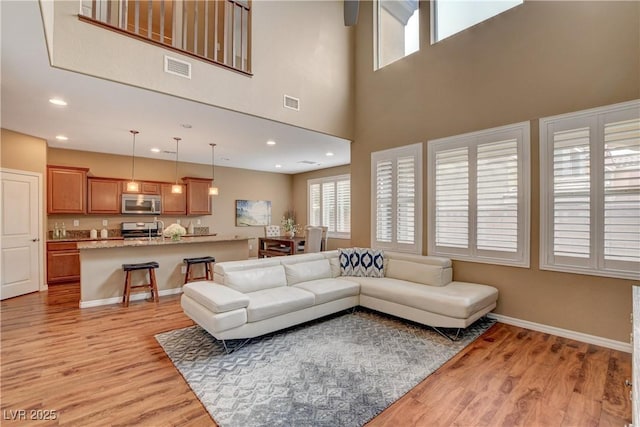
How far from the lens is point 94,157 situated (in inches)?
257

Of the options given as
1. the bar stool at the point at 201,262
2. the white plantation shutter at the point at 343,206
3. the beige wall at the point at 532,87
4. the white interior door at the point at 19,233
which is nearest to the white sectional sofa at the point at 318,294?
the beige wall at the point at 532,87

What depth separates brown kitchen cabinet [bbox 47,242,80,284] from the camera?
18.6 ft

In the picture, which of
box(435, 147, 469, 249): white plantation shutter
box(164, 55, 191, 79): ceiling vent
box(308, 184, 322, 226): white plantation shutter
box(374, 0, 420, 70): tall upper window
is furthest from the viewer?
box(308, 184, 322, 226): white plantation shutter

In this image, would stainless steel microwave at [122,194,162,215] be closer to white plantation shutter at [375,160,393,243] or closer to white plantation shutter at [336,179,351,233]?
white plantation shutter at [336,179,351,233]

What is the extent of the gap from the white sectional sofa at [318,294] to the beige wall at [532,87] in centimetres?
60

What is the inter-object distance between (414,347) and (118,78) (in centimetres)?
430

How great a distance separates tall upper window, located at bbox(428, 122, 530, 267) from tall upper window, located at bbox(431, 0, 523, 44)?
162 centimetres

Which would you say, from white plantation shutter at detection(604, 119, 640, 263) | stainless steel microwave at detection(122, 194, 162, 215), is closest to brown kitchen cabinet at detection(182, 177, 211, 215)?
stainless steel microwave at detection(122, 194, 162, 215)

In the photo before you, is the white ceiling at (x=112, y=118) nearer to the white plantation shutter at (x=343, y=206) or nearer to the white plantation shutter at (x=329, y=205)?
the white plantation shutter at (x=343, y=206)

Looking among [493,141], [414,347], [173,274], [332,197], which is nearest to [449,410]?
[414,347]

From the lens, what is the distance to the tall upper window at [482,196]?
3.67 metres

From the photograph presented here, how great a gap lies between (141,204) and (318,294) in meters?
5.42

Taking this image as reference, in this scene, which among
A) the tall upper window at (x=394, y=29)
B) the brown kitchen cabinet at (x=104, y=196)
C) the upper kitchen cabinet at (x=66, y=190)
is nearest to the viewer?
the tall upper window at (x=394, y=29)

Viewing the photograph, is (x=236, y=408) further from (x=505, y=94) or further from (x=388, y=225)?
(x=505, y=94)
